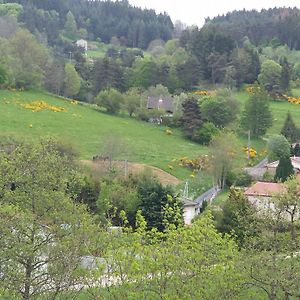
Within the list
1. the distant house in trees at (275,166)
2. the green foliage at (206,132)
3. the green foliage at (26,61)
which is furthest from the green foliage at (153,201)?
the green foliage at (26,61)

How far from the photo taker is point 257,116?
53.7 m

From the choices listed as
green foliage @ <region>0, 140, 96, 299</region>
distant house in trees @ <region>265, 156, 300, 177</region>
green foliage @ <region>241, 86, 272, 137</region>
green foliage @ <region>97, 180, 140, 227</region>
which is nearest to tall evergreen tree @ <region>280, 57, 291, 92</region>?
green foliage @ <region>241, 86, 272, 137</region>

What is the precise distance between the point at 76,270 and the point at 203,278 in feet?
8.72

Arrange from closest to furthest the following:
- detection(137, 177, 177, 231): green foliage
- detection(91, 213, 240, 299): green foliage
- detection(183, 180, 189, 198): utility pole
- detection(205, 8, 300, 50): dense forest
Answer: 1. detection(91, 213, 240, 299): green foliage
2. detection(137, 177, 177, 231): green foliage
3. detection(183, 180, 189, 198): utility pole
4. detection(205, 8, 300, 50): dense forest

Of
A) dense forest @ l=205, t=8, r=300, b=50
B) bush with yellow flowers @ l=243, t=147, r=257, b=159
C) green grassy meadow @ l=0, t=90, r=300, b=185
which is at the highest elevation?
dense forest @ l=205, t=8, r=300, b=50

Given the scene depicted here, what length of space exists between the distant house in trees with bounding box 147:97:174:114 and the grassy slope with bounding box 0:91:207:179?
12.1 ft

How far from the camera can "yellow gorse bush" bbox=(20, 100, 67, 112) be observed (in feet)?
175

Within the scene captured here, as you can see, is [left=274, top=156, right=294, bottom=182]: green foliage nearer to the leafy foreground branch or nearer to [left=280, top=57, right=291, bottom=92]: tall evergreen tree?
the leafy foreground branch

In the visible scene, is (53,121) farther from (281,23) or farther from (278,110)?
(281,23)

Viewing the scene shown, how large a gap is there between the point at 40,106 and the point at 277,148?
19364 millimetres

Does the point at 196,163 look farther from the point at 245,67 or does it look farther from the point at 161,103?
the point at 245,67

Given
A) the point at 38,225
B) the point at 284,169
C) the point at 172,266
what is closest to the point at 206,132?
the point at 284,169

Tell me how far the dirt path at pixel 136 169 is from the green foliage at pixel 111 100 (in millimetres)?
16801

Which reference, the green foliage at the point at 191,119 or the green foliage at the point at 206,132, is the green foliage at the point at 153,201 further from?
the green foliage at the point at 191,119
